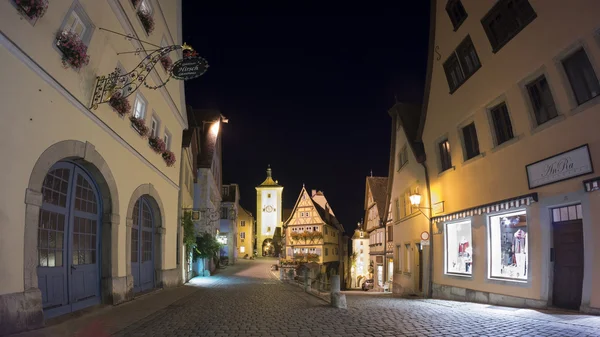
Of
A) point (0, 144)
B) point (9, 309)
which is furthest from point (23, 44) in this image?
point (9, 309)

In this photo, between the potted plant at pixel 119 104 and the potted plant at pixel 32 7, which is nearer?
the potted plant at pixel 32 7

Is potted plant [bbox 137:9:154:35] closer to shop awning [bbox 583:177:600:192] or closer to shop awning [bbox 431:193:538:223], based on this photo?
shop awning [bbox 431:193:538:223]

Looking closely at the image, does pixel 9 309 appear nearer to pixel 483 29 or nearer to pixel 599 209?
pixel 599 209

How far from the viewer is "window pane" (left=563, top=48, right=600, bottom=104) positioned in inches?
382

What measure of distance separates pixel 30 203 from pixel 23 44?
2.78 meters

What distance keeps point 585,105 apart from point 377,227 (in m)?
29.9

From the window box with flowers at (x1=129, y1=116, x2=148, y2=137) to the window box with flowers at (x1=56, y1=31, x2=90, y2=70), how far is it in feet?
15.4

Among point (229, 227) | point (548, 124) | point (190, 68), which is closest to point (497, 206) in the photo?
point (548, 124)

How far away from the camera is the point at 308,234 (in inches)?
2334

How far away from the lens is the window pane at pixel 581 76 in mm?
→ 9695

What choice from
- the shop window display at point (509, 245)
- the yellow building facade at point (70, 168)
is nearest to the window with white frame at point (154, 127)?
the yellow building facade at point (70, 168)

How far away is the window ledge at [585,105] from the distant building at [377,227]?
76.9ft

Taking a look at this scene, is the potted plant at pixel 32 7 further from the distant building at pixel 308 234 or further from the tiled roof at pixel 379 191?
the distant building at pixel 308 234

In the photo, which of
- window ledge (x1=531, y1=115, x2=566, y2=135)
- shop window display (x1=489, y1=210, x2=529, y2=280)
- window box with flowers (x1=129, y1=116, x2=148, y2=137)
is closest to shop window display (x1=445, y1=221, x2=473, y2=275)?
shop window display (x1=489, y1=210, x2=529, y2=280)
